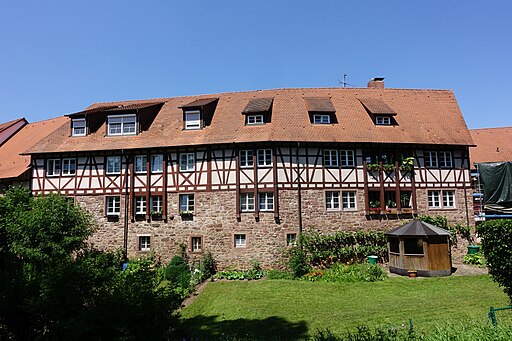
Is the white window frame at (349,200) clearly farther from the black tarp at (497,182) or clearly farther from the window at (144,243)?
the black tarp at (497,182)

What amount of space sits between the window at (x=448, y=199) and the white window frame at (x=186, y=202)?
15181mm

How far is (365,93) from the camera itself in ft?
85.5

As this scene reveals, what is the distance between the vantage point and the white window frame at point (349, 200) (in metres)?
21.3

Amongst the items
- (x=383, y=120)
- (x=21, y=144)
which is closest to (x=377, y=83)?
(x=383, y=120)

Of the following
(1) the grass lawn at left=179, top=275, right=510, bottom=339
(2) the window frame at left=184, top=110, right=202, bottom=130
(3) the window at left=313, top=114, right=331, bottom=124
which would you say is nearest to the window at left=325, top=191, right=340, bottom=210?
(3) the window at left=313, top=114, right=331, bottom=124

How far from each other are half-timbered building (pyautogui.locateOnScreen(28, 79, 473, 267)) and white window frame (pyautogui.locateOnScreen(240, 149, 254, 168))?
0.06 meters

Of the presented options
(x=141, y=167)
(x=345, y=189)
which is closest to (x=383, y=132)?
(x=345, y=189)

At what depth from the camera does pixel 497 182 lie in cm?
2645

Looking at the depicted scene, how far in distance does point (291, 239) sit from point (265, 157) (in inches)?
193

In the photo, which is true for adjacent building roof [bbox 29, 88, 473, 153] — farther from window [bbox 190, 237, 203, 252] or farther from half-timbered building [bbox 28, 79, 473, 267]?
window [bbox 190, 237, 203, 252]

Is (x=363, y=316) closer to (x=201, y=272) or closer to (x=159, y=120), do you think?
(x=201, y=272)

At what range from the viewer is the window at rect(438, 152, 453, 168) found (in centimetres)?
2236

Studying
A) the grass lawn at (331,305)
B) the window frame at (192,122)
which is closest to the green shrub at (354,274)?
the grass lawn at (331,305)

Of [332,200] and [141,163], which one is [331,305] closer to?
[332,200]
